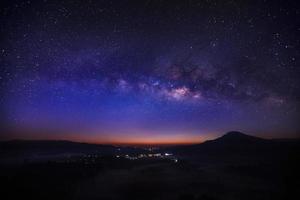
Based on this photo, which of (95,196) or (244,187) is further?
(244,187)

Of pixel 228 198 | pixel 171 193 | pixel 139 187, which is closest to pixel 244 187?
pixel 228 198

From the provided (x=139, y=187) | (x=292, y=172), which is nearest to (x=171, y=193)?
(x=139, y=187)

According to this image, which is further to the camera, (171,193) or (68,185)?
(68,185)

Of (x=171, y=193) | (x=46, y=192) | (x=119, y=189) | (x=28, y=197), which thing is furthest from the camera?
(x=119, y=189)

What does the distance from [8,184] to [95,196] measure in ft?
41.2

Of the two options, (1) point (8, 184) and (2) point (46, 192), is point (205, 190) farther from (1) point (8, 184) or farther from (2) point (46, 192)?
(1) point (8, 184)

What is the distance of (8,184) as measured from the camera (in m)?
37.5

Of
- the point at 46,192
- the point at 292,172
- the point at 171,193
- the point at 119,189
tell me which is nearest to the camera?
the point at 46,192

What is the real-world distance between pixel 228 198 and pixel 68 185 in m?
26.3

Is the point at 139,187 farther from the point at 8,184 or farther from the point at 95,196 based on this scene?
the point at 8,184

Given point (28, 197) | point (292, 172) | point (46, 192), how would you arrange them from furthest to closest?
point (292, 172) → point (46, 192) → point (28, 197)

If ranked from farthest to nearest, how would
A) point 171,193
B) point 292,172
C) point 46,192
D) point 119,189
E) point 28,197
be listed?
point 292,172 < point 119,189 < point 171,193 < point 46,192 < point 28,197

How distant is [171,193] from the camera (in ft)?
132

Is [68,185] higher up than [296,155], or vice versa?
[296,155]
